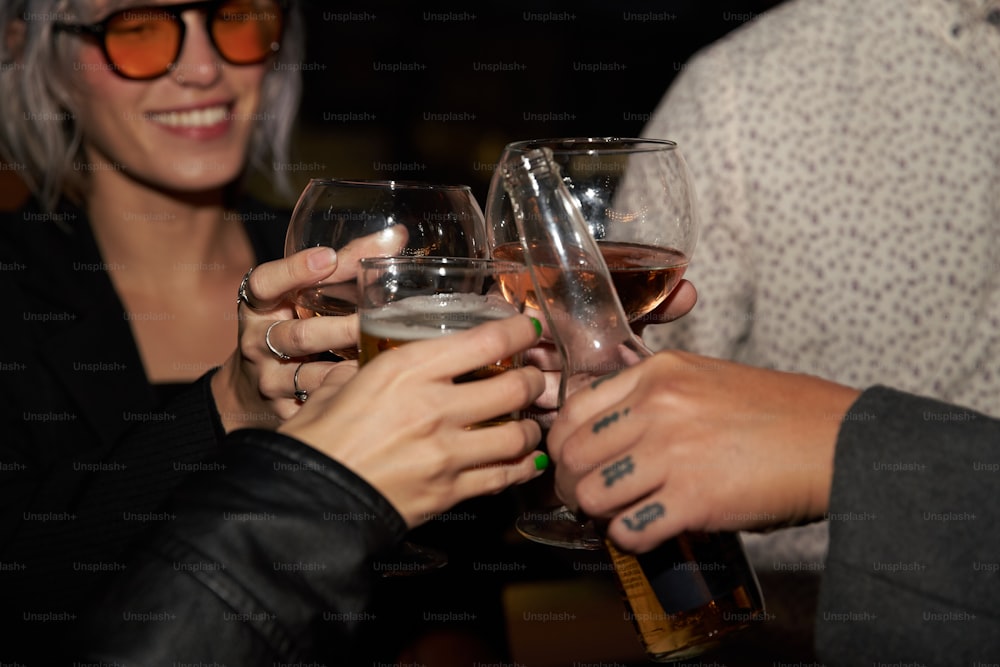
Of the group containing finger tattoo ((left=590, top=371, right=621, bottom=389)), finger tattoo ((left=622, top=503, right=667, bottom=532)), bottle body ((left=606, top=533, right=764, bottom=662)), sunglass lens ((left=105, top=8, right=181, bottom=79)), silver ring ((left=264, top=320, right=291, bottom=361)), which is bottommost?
bottle body ((left=606, top=533, right=764, bottom=662))

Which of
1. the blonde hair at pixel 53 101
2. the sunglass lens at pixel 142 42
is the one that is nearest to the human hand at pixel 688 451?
the sunglass lens at pixel 142 42

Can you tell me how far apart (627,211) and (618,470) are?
1.43 ft

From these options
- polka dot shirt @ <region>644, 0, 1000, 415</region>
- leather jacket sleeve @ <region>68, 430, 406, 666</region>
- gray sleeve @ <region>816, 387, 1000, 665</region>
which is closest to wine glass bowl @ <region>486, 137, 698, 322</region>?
gray sleeve @ <region>816, 387, 1000, 665</region>

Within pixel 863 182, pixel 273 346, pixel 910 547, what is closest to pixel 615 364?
pixel 910 547

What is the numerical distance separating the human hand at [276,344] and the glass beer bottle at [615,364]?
0.33 metres

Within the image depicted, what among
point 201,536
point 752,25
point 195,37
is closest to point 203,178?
point 195,37

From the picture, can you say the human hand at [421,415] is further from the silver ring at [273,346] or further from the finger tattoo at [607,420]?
the silver ring at [273,346]

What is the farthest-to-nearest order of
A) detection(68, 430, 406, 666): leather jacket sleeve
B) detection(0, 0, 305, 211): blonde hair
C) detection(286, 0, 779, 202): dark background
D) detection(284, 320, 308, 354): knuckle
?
detection(286, 0, 779, 202): dark background < detection(0, 0, 305, 211): blonde hair < detection(284, 320, 308, 354): knuckle < detection(68, 430, 406, 666): leather jacket sleeve

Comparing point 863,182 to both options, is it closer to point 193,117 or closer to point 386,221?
point 386,221

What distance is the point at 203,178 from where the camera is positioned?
238cm

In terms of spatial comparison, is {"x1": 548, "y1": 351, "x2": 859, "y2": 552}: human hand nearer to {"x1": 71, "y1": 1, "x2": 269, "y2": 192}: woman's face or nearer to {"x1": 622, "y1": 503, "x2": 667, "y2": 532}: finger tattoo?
{"x1": 622, "y1": 503, "x2": 667, "y2": 532}: finger tattoo

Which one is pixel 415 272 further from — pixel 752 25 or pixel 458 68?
pixel 458 68

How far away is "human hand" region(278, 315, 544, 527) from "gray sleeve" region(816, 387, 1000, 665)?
1.28ft

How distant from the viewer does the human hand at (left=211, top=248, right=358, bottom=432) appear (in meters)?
1.29
